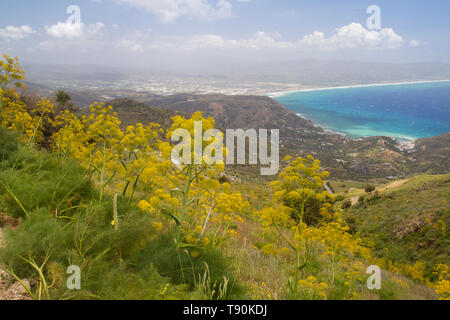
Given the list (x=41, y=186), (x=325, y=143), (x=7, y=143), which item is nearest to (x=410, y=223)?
(x=41, y=186)

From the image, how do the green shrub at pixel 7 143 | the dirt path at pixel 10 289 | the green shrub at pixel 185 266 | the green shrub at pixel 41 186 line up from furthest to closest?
the green shrub at pixel 7 143, the green shrub at pixel 41 186, the green shrub at pixel 185 266, the dirt path at pixel 10 289

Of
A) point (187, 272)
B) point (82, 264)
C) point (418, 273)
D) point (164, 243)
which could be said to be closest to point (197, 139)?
point (164, 243)

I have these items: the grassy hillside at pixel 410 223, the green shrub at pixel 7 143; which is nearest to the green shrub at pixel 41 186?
the green shrub at pixel 7 143

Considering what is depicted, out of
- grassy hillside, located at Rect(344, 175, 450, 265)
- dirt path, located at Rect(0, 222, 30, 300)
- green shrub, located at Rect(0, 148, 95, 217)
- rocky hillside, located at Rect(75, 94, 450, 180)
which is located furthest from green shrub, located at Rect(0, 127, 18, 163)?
rocky hillside, located at Rect(75, 94, 450, 180)

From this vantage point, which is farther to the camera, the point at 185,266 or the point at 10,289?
the point at 185,266

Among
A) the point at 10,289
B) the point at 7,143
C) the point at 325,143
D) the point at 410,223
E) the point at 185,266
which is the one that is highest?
the point at 7,143

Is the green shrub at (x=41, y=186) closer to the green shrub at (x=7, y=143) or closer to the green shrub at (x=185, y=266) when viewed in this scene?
the green shrub at (x=7, y=143)

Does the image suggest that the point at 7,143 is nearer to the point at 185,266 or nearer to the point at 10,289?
the point at 10,289

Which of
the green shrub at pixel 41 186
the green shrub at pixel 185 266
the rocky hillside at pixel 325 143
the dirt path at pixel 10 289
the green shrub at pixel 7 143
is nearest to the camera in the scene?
the dirt path at pixel 10 289

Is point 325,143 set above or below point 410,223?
below

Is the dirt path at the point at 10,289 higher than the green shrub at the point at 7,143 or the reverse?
the reverse
